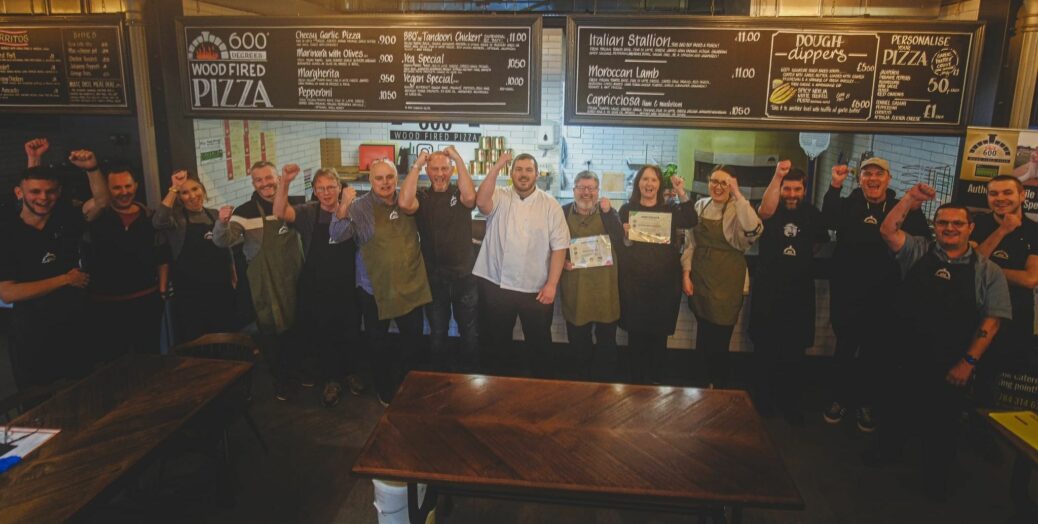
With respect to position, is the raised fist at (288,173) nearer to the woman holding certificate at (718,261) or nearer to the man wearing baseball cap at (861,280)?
the woman holding certificate at (718,261)

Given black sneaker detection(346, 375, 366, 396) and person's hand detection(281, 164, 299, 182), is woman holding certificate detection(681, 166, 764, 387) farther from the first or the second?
person's hand detection(281, 164, 299, 182)

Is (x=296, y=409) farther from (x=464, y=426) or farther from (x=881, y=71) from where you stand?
(x=881, y=71)

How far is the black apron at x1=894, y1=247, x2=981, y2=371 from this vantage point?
3.85 m

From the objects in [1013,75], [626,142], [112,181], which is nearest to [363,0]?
[626,142]

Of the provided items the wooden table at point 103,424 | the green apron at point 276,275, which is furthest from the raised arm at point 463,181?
the wooden table at point 103,424

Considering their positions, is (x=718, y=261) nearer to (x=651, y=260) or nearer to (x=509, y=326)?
(x=651, y=260)

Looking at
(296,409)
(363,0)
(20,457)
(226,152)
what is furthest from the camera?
(363,0)

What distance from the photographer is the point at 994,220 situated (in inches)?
167

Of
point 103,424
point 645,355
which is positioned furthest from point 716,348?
point 103,424

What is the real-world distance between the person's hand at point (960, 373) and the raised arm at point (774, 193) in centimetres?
138

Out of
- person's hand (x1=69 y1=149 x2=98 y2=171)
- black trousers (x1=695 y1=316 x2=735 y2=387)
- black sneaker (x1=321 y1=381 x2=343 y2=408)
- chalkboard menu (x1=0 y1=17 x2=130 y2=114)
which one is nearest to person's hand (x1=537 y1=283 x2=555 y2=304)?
black trousers (x1=695 y1=316 x2=735 y2=387)

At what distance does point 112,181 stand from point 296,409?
192cm

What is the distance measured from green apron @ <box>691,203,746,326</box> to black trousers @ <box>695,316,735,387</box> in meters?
0.09

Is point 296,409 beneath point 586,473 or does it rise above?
beneath
